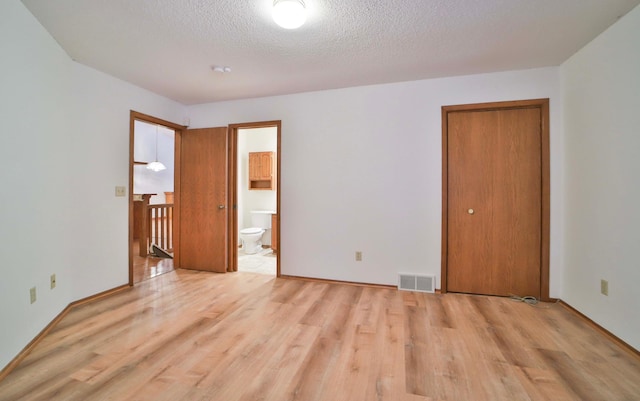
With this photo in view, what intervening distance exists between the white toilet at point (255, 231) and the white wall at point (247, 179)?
198 millimetres

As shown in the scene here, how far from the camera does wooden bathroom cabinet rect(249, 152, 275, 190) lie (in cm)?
553

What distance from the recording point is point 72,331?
2229 mm

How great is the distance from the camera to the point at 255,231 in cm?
510

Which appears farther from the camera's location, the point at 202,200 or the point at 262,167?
the point at 262,167

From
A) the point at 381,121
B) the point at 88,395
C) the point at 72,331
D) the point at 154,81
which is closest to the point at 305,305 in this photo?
the point at 88,395

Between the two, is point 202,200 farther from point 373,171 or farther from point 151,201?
point 151,201

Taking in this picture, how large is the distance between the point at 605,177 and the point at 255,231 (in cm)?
458

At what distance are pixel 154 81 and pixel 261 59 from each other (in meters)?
1.46

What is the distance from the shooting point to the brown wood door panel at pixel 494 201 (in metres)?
2.90

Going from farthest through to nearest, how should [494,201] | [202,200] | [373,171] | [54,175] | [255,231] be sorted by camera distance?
[255,231]
[202,200]
[373,171]
[494,201]
[54,175]

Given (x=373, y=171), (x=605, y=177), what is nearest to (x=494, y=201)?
(x=605, y=177)

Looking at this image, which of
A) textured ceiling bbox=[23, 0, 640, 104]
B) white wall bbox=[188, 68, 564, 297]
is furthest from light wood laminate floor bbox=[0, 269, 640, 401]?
textured ceiling bbox=[23, 0, 640, 104]

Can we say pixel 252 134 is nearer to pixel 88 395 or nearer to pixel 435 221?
pixel 435 221

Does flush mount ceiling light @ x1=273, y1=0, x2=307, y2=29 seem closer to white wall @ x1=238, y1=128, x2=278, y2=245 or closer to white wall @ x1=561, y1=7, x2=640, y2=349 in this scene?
white wall @ x1=561, y1=7, x2=640, y2=349
